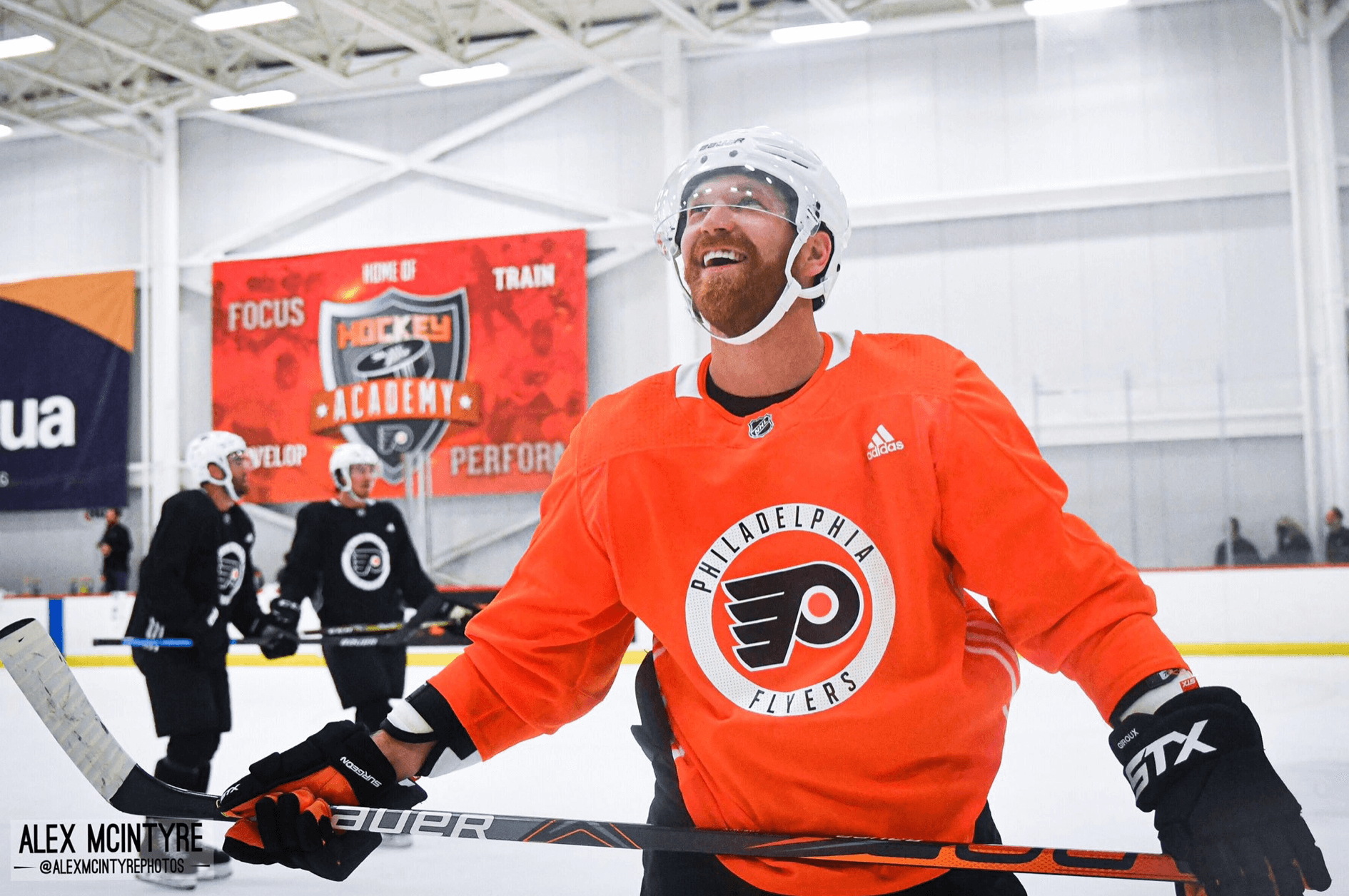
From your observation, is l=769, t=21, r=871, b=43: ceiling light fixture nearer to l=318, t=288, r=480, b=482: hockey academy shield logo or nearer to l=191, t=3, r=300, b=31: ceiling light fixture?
l=318, t=288, r=480, b=482: hockey academy shield logo

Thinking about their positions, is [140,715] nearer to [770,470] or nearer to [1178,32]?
[770,470]

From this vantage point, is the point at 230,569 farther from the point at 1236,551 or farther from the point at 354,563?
the point at 1236,551

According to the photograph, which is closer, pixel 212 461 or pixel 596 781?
pixel 212 461

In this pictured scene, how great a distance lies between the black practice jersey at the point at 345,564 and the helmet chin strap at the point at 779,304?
369cm

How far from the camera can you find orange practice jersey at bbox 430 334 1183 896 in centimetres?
121

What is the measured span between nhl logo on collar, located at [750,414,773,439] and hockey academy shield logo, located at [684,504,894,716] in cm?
9

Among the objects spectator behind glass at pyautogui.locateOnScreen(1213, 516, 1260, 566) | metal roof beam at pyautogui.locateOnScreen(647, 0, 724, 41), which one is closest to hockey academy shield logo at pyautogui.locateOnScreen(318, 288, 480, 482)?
metal roof beam at pyautogui.locateOnScreen(647, 0, 724, 41)

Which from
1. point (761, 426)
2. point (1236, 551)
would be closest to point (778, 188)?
point (761, 426)

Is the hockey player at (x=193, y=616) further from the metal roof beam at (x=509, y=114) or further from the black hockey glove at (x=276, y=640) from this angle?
the metal roof beam at (x=509, y=114)

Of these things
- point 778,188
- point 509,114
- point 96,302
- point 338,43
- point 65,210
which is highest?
point 338,43

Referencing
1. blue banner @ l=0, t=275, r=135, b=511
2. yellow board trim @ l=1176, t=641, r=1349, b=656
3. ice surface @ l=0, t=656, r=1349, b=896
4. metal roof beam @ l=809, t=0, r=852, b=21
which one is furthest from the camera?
blue banner @ l=0, t=275, r=135, b=511

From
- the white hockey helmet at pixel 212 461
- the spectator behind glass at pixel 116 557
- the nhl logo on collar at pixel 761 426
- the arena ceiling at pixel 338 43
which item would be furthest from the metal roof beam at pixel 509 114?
the nhl logo on collar at pixel 761 426

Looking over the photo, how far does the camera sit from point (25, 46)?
11.5 meters

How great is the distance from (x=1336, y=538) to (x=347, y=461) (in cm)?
762
